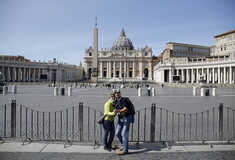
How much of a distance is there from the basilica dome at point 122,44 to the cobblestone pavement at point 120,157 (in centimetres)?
13239

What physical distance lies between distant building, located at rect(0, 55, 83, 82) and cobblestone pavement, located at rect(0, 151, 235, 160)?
164ft

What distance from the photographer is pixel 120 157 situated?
221 inches

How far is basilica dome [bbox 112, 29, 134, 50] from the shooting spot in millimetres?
138337

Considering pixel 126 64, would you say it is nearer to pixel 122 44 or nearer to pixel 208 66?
pixel 122 44

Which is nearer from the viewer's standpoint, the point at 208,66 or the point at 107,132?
the point at 107,132

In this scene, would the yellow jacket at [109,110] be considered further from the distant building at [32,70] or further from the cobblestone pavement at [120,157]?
the distant building at [32,70]

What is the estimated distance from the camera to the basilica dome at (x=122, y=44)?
13834cm

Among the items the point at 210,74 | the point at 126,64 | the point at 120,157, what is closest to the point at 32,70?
the point at 126,64

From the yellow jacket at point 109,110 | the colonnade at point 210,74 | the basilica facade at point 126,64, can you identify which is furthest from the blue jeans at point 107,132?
the basilica facade at point 126,64

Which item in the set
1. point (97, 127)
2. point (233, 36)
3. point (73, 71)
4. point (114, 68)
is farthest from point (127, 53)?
point (97, 127)

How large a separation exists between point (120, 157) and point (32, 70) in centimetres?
9371

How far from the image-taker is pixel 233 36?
73938 mm

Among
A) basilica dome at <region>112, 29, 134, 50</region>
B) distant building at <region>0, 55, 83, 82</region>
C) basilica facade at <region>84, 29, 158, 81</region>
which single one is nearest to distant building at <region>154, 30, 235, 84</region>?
basilica facade at <region>84, 29, 158, 81</region>

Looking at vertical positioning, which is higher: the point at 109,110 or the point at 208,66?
the point at 208,66
